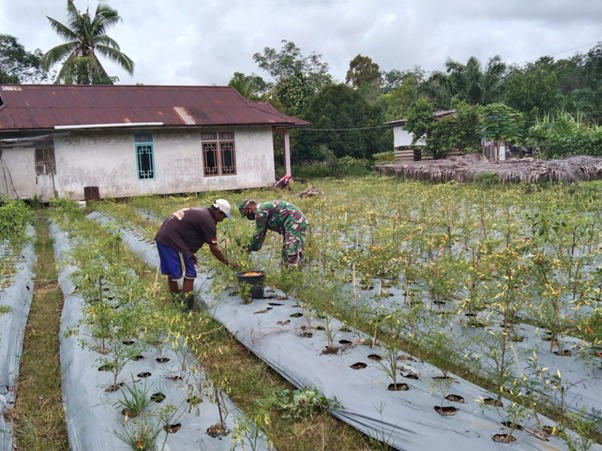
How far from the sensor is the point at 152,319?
374 cm

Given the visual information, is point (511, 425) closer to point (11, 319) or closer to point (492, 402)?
point (492, 402)

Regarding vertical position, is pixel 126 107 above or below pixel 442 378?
above

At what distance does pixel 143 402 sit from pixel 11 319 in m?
2.59

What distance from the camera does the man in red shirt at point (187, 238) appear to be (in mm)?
5141

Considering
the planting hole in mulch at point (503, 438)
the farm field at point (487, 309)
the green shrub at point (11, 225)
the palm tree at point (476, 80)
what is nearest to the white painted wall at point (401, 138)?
the palm tree at point (476, 80)

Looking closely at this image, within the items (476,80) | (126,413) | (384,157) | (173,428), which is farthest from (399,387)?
(476,80)

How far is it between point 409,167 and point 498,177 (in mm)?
4329

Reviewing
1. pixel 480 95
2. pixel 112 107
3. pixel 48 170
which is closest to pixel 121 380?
pixel 48 170

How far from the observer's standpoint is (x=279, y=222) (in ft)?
19.3

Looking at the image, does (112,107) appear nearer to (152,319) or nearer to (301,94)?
(301,94)

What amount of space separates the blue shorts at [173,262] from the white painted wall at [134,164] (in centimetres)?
1133

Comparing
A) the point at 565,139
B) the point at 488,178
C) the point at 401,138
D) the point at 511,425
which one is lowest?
the point at 511,425

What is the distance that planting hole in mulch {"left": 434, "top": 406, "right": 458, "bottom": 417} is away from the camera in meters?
3.04

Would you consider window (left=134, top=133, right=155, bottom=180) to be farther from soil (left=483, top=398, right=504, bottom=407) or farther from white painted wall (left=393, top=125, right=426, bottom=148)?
soil (left=483, top=398, right=504, bottom=407)
